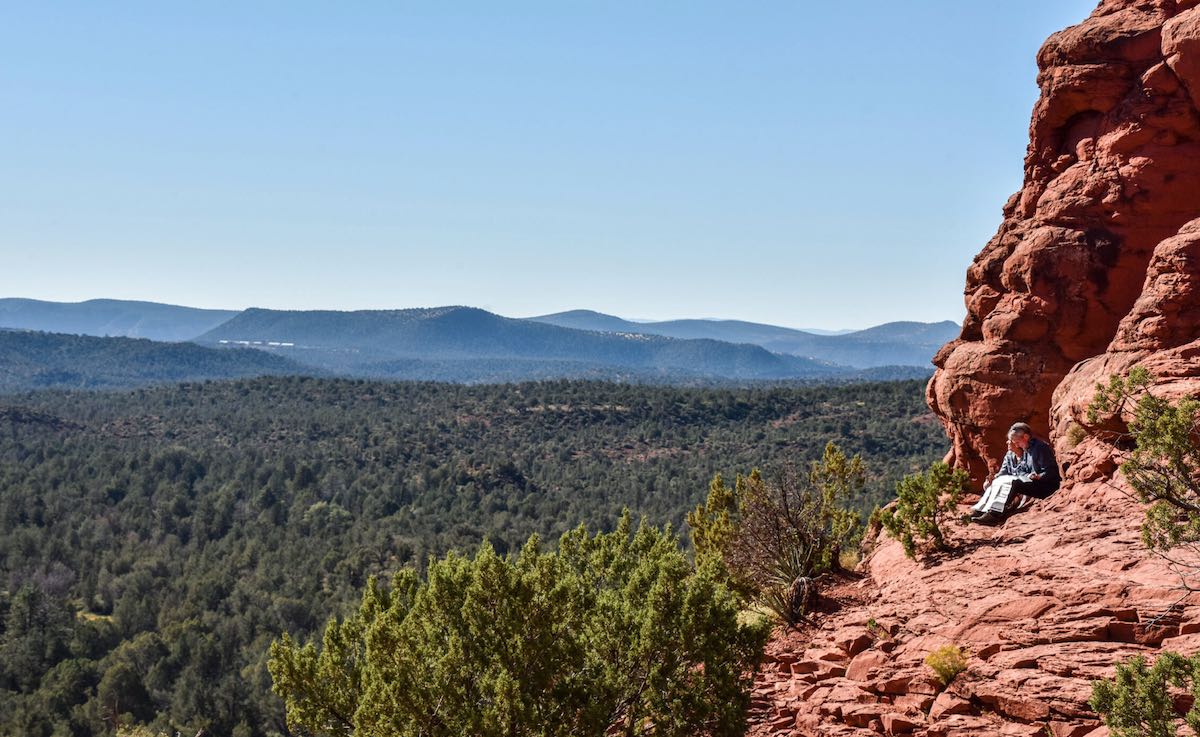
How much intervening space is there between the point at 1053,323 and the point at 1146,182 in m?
2.15

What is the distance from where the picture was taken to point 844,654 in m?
8.94

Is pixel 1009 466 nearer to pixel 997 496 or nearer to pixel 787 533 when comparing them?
pixel 997 496

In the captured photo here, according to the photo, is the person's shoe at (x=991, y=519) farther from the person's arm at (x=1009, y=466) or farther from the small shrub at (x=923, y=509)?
the person's arm at (x=1009, y=466)

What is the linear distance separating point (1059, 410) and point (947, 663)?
15.3 ft

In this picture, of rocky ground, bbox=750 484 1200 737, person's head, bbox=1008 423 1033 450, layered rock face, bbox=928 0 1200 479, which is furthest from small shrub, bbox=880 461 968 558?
layered rock face, bbox=928 0 1200 479

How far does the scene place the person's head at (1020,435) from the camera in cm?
1048

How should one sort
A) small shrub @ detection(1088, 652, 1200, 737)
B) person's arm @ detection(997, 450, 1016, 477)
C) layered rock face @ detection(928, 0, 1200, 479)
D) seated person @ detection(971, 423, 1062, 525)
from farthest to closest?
person's arm @ detection(997, 450, 1016, 477), layered rock face @ detection(928, 0, 1200, 479), seated person @ detection(971, 423, 1062, 525), small shrub @ detection(1088, 652, 1200, 737)

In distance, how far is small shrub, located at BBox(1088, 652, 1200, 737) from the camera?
5516mm

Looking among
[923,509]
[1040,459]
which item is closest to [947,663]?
[923,509]

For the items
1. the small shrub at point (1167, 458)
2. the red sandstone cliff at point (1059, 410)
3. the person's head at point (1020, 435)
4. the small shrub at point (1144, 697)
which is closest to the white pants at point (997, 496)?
the red sandstone cliff at point (1059, 410)

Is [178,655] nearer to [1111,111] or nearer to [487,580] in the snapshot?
[487,580]

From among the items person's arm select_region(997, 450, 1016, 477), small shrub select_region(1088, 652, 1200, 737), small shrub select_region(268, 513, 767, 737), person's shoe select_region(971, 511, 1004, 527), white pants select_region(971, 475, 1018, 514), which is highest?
person's arm select_region(997, 450, 1016, 477)

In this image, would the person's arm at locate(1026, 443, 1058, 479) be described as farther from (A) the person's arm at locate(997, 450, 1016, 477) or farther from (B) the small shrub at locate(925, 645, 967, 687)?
(B) the small shrub at locate(925, 645, 967, 687)

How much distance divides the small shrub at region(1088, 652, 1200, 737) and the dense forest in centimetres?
4220
